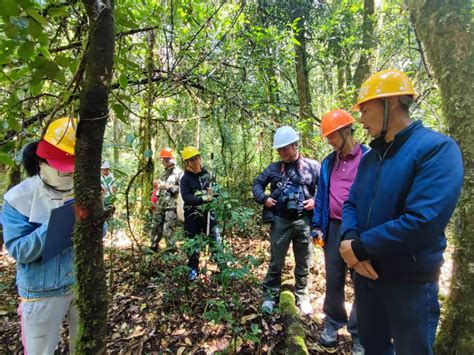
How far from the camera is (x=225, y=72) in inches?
195

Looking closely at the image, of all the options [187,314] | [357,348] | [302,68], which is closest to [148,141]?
[187,314]

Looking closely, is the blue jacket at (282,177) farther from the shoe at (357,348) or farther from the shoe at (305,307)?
the shoe at (357,348)

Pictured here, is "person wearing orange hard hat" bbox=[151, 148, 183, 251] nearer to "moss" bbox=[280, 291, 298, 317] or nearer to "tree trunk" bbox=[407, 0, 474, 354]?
"moss" bbox=[280, 291, 298, 317]

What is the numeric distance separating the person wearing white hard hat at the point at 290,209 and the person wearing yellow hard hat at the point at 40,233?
2279mm

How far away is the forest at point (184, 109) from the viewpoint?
1100 millimetres

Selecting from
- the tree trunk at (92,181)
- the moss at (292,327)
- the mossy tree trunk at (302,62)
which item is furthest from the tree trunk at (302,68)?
the tree trunk at (92,181)

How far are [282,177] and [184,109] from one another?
399 centimetres

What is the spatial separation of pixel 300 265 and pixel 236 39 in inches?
142

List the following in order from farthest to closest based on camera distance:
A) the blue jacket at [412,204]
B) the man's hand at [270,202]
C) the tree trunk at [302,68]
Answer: the tree trunk at [302,68] → the man's hand at [270,202] → the blue jacket at [412,204]

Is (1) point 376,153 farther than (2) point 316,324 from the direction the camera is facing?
No

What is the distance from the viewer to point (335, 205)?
2973 millimetres

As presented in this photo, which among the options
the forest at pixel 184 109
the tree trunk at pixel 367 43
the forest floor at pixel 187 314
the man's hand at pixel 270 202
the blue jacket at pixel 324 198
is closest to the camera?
the forest at pixel 184 109

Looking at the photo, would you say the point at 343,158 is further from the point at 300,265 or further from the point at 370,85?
the point at 300,265

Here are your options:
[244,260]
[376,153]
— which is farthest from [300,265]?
[376,153]
